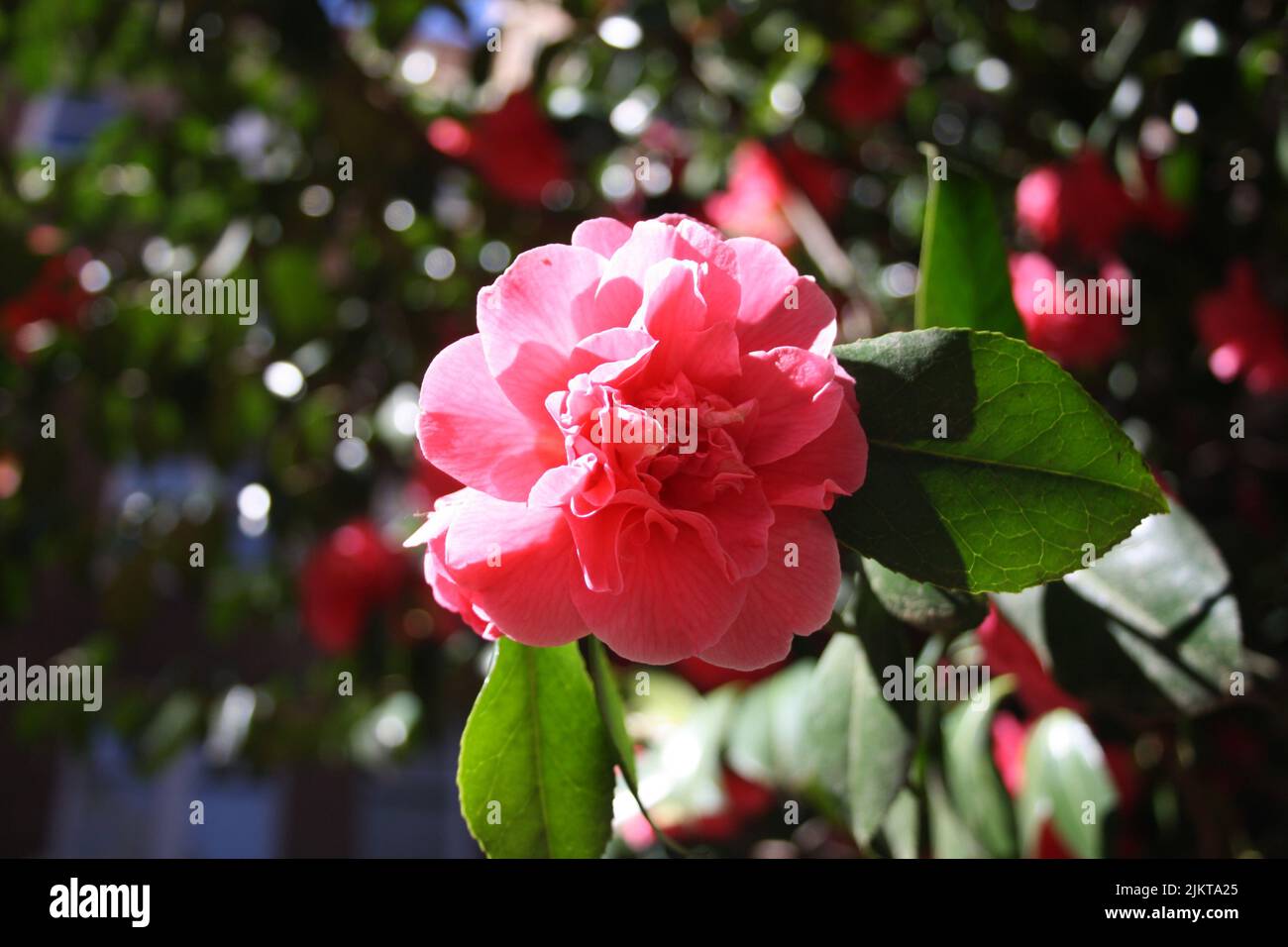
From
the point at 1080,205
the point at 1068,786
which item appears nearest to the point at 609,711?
the point at 1068,786

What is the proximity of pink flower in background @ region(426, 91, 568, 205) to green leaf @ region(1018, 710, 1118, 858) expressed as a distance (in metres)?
1.05

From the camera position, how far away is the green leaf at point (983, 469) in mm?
495

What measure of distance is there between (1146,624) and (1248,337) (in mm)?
702

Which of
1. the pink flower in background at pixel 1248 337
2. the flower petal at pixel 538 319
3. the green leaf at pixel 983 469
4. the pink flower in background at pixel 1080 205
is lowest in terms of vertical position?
the green leaf at pixel 983 469

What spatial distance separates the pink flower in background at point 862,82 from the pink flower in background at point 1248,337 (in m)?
0.60

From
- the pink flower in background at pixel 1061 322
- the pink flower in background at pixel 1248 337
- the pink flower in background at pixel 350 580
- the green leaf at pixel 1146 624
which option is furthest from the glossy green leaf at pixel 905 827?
the pink flower in background at pixel 350 580

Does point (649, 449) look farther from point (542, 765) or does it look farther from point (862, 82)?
point (862, 82)

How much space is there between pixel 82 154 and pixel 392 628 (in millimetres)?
1179

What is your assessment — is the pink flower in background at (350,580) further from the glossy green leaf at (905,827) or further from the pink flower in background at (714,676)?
the glossy green leaf at (905,827)

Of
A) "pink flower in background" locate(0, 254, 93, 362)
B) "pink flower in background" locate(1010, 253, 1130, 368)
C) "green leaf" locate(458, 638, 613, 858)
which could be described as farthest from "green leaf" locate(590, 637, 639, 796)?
"pink flower in background" locate(0, 254, 93, 362)

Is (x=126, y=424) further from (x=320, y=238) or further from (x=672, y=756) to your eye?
(x=672, y=756)

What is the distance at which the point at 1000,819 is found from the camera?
100cm

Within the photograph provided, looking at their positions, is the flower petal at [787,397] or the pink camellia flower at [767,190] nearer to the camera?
the flower petal at [787,397]

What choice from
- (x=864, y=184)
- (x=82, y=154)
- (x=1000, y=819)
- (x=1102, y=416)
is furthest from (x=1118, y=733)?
(x=82, y=154)
